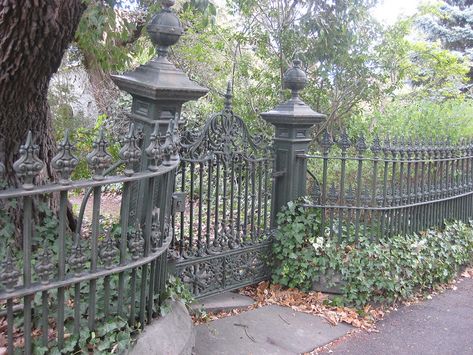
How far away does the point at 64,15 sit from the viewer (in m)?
3.77

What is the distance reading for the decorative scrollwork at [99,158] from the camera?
113 inches

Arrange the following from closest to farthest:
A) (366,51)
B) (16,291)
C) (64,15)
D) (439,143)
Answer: (16,291) → (64,15) → (439,143) → (366,51)

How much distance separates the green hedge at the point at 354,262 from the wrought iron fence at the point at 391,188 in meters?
0.14

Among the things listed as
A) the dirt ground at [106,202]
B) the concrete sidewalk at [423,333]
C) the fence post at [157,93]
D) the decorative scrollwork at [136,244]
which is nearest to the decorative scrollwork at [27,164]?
the decorative scrollwork at [136,244]

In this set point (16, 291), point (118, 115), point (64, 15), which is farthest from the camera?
point (118, 115)

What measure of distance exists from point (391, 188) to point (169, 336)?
3.44 metres

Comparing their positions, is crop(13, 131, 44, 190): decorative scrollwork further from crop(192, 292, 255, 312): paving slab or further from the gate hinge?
crop(192, 292, 255, 312): paving slab

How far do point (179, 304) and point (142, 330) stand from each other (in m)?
0.59

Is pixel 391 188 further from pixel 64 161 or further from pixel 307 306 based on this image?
pixel 64 161

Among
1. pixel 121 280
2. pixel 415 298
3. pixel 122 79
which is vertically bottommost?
pixel 415 298

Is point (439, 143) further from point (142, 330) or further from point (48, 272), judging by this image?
point (48, 272)

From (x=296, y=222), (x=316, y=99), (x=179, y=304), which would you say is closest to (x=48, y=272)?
(x=179, y=304)

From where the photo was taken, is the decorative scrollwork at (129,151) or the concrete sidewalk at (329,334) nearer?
the decorative scrollwork at (129,151)

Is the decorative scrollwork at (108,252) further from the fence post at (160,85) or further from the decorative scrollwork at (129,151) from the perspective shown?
the fence post at (160,85)
